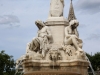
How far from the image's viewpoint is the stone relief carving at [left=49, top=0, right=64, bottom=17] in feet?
69.2

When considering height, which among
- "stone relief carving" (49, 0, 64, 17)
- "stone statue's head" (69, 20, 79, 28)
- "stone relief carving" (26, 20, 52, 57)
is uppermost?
"stone relief carving" (49, 0, 64, 17)

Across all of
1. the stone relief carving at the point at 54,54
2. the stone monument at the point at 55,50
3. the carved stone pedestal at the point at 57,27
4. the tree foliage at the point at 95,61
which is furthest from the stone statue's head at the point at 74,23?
the tree foliage at the point at 95,61

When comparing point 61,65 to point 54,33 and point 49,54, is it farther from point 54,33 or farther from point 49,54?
point 54,33

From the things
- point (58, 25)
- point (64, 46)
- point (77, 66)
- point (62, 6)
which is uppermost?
point (62, 6)

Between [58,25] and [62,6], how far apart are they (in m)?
1.45

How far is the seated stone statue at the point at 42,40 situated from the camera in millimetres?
19547

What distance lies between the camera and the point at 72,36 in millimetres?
19625

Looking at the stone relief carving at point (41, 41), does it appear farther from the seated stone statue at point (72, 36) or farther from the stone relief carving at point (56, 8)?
the stone relief carving at point (56, 8)

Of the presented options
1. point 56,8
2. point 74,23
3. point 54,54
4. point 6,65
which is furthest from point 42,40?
point 6,65

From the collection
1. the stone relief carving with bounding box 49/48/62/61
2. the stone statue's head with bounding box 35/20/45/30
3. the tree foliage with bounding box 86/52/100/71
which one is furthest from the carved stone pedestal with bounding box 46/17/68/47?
the tree foliage with bounding box 86/52/100/71

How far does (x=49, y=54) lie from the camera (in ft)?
63.9

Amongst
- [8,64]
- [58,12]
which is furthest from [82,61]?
[8,64]

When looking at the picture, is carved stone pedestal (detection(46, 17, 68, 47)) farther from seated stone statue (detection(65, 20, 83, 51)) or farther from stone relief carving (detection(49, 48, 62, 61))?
stone relief carving (detection(49, 48, 62, 61))

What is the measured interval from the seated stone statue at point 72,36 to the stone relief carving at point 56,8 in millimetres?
1387
